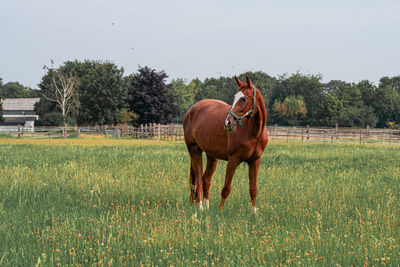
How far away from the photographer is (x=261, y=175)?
1055 centimetres

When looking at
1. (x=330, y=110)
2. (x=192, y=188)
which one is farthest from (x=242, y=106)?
(x=330, y=110)

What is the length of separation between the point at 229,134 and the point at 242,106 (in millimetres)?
731

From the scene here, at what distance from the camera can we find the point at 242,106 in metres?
5.57

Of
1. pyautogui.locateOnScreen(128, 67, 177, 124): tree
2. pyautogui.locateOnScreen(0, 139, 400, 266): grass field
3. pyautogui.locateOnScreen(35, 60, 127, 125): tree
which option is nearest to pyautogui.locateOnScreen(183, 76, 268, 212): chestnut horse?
pyautogui.locateOnScreen(0, 139, 400, 266): grass field

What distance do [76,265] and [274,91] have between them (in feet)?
270

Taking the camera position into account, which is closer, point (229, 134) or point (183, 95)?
point (229, 134)

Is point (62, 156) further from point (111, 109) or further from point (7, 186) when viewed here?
point (111, 109)

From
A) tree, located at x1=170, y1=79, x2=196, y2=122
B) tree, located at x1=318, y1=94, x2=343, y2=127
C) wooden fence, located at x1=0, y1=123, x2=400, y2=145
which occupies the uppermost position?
tree, located at x1=170, y1=79, x2=196, y2=122

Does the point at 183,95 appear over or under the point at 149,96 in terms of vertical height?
over

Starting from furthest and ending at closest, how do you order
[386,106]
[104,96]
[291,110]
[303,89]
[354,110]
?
1. [303,89]
2. [291,110]
3. [386,106]
4. [354,110]
5. [104,96]

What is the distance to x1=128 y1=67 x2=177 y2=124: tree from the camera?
47.6 metres

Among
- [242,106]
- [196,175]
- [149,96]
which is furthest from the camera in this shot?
[149,96]

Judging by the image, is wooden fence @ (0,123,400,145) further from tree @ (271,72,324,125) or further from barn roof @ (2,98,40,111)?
barn roof @ (2,98,40,111)

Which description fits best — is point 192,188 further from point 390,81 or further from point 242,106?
point 390,81
